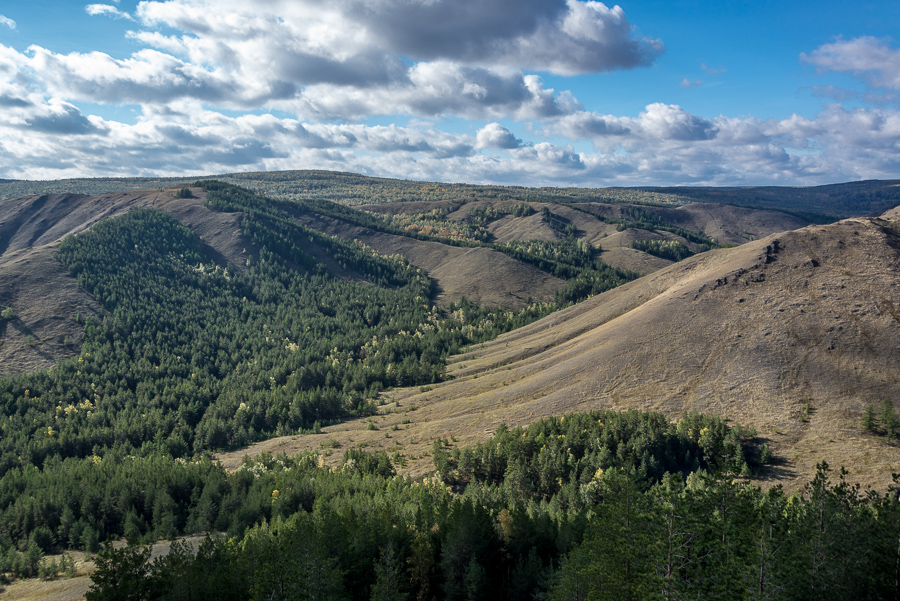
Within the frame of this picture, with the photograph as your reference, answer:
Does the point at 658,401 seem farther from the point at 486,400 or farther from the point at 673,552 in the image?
the point at 673,552

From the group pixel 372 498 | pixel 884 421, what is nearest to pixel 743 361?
pixel 884 421

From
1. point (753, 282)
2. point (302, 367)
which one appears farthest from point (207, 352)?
point (753, 282)

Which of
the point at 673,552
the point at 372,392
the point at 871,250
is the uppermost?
the point at 871,250

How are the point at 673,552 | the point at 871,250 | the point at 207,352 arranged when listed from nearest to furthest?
the point at 673,552 → the point at 871,250 → the point at 207,352

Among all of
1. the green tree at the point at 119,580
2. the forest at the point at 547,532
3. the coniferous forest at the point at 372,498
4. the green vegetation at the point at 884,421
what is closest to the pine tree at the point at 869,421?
the green vegetation at the point at 884,421

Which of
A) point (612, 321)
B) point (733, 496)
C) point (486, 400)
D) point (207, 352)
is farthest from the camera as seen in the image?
point (207, 352)

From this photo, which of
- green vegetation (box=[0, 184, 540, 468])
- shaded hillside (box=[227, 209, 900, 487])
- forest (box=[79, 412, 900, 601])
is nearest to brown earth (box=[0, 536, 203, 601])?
forest (box=[79, 412, 900, 601])

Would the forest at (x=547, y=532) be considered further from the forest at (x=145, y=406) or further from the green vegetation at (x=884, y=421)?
the forest at (x=145, y=406)

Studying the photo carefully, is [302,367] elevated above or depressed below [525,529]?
below
